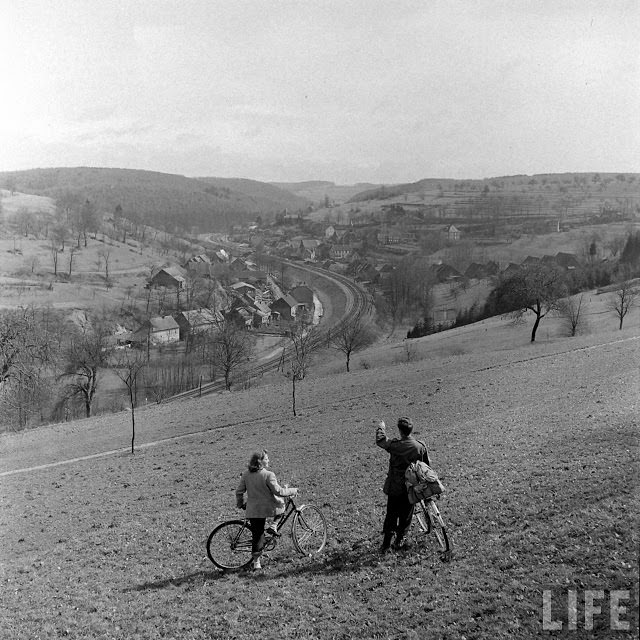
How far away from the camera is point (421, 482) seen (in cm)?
839

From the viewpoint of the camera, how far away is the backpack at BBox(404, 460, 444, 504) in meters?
8.38

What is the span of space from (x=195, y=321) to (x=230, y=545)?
80.5 meters

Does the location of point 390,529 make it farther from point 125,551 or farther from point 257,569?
point 125,551

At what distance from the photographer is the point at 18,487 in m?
19.9

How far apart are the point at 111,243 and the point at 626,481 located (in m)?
153

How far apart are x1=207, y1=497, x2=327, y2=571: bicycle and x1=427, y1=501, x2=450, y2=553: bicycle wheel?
196 centimetres

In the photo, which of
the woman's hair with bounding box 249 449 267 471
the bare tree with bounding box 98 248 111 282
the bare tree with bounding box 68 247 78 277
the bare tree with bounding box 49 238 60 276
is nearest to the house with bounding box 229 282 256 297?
the bare tree with bounding box 98 248 111 282

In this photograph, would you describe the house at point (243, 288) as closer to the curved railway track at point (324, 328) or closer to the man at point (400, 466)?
the curved railway track at point (324, 328)

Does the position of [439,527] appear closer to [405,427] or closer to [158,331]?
[405,427]

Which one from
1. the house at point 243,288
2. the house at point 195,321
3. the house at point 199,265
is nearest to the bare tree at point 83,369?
the house at point 195,321

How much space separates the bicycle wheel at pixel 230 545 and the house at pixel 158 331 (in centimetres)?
7174

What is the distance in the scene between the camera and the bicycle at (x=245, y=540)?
→ 9.16 metres

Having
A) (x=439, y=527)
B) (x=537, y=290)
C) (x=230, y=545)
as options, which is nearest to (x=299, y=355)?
(x=537, y=290)
